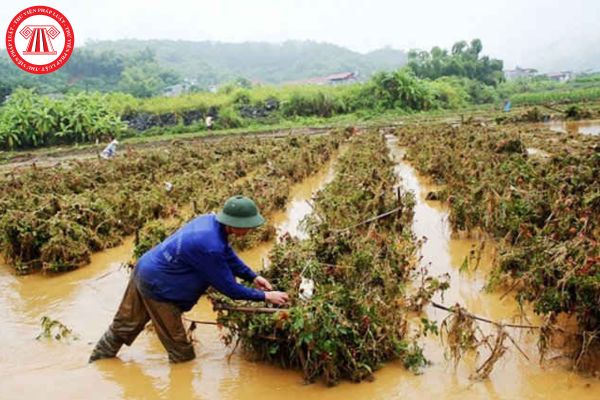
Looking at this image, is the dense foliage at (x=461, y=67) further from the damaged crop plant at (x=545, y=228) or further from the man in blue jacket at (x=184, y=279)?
the man in blue jacket at (x=184, y=279)

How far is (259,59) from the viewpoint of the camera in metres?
140

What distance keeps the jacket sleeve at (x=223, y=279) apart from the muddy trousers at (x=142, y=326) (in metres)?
0.57

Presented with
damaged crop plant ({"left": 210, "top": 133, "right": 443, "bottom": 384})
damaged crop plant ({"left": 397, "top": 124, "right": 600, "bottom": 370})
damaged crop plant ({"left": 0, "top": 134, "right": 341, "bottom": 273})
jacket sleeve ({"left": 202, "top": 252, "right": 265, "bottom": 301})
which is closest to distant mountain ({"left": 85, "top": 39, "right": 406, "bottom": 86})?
damaged crop plant ({"left": 0, "top": 134, "right": 341, "bottom": 273})

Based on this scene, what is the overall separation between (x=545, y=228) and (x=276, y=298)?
3152 millimetres

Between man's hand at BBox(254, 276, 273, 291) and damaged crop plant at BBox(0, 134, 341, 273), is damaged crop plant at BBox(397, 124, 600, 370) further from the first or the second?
damaged crop plant at BBox(0, 134, 341, 273)

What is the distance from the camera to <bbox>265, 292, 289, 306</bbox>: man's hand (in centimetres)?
457

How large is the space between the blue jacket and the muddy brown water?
2.25ft

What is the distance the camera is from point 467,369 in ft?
15.5

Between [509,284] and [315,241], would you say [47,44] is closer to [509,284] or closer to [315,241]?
[315,241]

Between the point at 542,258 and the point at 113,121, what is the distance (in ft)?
109

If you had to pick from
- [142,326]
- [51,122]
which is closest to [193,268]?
[142,326]

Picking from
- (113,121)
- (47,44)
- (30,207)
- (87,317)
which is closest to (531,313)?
(87,317)

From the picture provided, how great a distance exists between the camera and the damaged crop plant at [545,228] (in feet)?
14.9

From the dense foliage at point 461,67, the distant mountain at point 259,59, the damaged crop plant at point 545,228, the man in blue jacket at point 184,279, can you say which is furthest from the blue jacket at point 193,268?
the distant mountain at point 259,59
